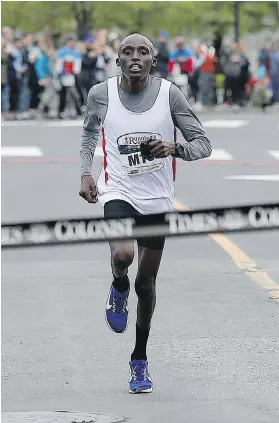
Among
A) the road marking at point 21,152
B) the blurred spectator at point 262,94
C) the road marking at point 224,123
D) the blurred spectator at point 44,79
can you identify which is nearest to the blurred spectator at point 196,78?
the blurred spectator at point 262,94

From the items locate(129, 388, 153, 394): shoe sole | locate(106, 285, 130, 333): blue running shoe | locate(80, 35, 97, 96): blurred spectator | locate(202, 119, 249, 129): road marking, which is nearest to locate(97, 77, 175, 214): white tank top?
locate(106, 285, 130, 333): blue running shoe

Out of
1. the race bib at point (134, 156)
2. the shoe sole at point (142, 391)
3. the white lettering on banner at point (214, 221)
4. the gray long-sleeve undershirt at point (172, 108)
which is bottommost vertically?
the shoe sole at point (142, 391)

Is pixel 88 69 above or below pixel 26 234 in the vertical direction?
above

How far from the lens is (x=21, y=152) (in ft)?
78.6

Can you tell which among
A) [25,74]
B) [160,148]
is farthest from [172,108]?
[25,74]

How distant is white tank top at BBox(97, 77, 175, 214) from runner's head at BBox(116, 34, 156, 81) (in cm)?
14

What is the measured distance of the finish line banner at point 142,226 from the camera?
196 inches

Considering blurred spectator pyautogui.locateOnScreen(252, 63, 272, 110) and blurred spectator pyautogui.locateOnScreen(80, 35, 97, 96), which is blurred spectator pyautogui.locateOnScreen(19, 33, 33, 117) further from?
blurred spectator pyautogui.locateOnScreen(252, 63, 272, 110)

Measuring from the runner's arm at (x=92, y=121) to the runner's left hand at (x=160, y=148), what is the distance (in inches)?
17.9

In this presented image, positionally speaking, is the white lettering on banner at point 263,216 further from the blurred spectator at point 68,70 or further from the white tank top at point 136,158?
the blurred spectator at point 68,70

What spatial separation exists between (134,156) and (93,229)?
204 cm

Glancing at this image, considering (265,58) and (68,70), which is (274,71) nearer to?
(265,58)

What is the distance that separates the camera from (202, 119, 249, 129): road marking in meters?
29.5

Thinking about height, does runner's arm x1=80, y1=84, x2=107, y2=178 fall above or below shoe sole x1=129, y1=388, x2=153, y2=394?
above
